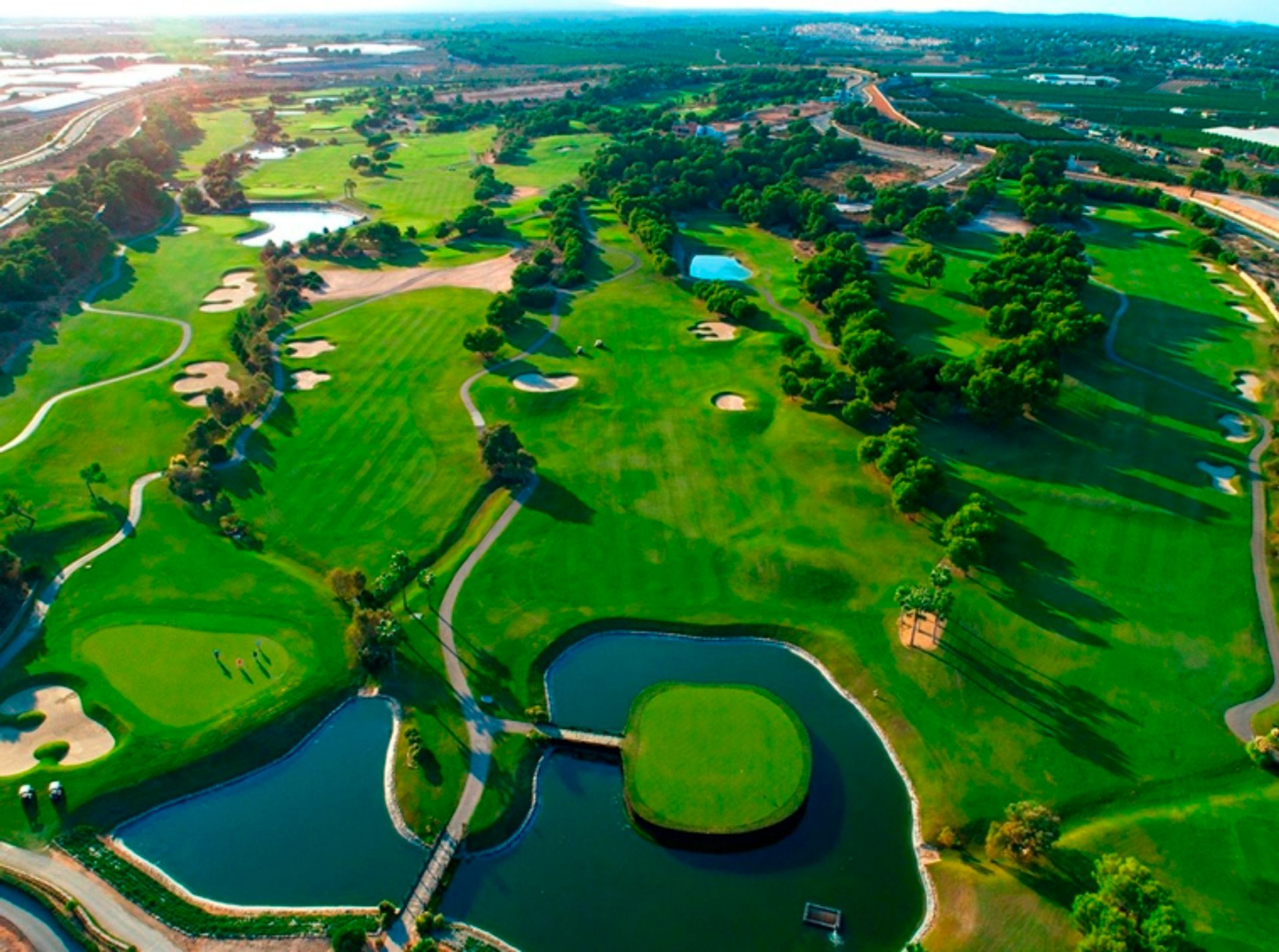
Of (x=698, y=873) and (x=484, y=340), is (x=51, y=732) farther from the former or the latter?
(x=484, y=340)

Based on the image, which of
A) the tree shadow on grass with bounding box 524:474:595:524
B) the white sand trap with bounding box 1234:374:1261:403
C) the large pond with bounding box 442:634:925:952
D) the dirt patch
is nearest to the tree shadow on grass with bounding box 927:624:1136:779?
the dirt patch

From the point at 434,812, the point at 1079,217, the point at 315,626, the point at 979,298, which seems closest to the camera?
the point at 434,812

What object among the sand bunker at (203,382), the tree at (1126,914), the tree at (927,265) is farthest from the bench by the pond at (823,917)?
the tree at (927,265)

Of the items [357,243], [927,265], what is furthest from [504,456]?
[357,243]

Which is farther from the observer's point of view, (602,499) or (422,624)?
(602,499)

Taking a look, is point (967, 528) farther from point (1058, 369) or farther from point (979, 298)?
point (979, 298)

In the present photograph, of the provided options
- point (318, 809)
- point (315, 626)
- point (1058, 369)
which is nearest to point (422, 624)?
point (315, 626)

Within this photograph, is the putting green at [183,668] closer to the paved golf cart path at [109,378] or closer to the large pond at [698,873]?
the large pond at [698,873]
